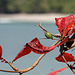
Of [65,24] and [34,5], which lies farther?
[34,5]

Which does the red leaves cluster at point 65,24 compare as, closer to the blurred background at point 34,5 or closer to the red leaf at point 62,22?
the red leaf at point 62,22

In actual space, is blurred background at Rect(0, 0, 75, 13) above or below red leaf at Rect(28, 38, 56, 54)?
above

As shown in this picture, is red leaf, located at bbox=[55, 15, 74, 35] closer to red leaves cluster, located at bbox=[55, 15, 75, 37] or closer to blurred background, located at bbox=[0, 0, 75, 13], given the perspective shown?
red leaves cluster, located at bbox=[55, 15, 75, 37]

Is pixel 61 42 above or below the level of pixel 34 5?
below

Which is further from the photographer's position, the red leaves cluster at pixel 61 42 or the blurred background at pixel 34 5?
the blurred background at pixel 34 5

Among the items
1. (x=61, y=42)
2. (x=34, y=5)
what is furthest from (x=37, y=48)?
(x=34, y=5)

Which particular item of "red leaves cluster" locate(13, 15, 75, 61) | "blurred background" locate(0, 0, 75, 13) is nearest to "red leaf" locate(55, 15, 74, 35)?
"red leaves cluster" locate(13, 15, 75, 61)

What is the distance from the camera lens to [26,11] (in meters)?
21.3

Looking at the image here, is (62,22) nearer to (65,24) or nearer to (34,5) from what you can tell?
(65,24)

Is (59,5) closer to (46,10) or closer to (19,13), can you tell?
(46,10)

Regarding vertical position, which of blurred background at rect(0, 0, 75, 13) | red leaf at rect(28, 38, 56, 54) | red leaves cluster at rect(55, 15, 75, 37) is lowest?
red leaf at rect(28, 38, 56, 54)

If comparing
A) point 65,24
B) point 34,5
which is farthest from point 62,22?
point 34,5

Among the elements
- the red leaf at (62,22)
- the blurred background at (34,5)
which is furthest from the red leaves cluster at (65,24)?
the blurred background at (34,5)

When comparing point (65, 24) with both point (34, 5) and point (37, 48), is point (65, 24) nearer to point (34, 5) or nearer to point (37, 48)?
point (37, 48)
